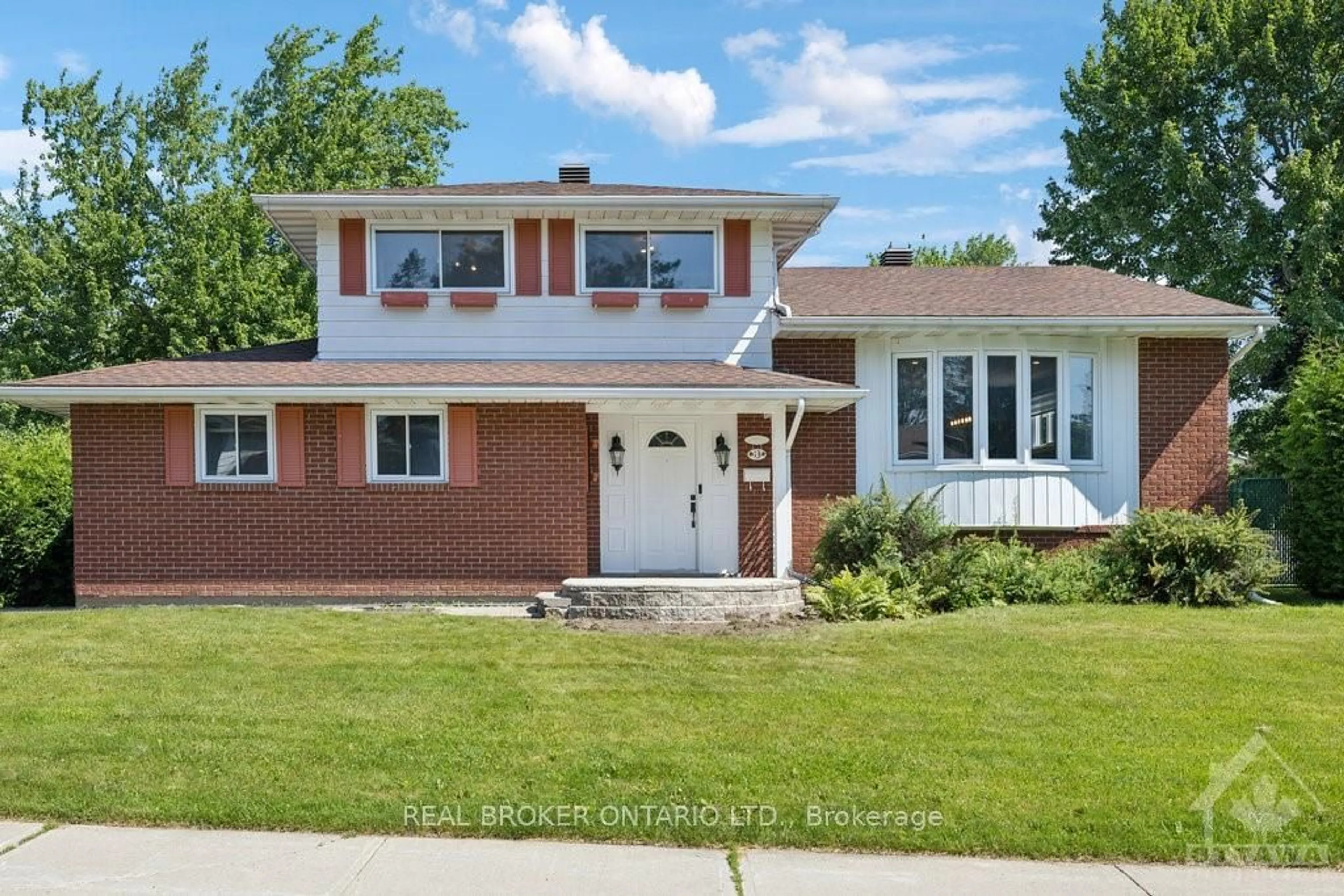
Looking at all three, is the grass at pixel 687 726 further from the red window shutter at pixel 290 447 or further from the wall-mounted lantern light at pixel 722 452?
the wall-mounted lantern light at pixel 722 452

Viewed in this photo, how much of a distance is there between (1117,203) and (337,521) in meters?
20.1

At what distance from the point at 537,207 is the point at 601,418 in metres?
2.81

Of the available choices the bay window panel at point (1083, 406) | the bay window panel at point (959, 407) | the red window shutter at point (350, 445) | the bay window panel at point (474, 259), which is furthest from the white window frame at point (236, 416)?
the bay window panel at point (1083, 406)

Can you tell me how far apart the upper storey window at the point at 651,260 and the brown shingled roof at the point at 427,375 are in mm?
1071

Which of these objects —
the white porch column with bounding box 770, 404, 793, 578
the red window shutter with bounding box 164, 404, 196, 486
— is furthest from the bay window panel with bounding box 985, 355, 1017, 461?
the red window shutter with bounding box 164, 404, 196, 486

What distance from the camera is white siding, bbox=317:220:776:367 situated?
1455cm

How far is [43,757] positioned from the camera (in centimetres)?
655

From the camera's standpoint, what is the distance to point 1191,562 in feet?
41.1

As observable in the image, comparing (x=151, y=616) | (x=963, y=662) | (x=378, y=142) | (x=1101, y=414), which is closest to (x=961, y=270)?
(x=1101, y=414)

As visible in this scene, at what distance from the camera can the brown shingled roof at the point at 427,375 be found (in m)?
12.9

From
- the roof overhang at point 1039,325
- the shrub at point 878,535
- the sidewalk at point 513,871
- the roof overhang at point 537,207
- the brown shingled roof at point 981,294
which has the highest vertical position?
the roof overhang at point 537,207

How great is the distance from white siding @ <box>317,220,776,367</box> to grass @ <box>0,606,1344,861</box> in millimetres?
4835

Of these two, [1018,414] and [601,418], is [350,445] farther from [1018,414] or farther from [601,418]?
[1018,414]

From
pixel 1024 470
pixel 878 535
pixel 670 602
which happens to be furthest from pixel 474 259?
pixel 1024 470
